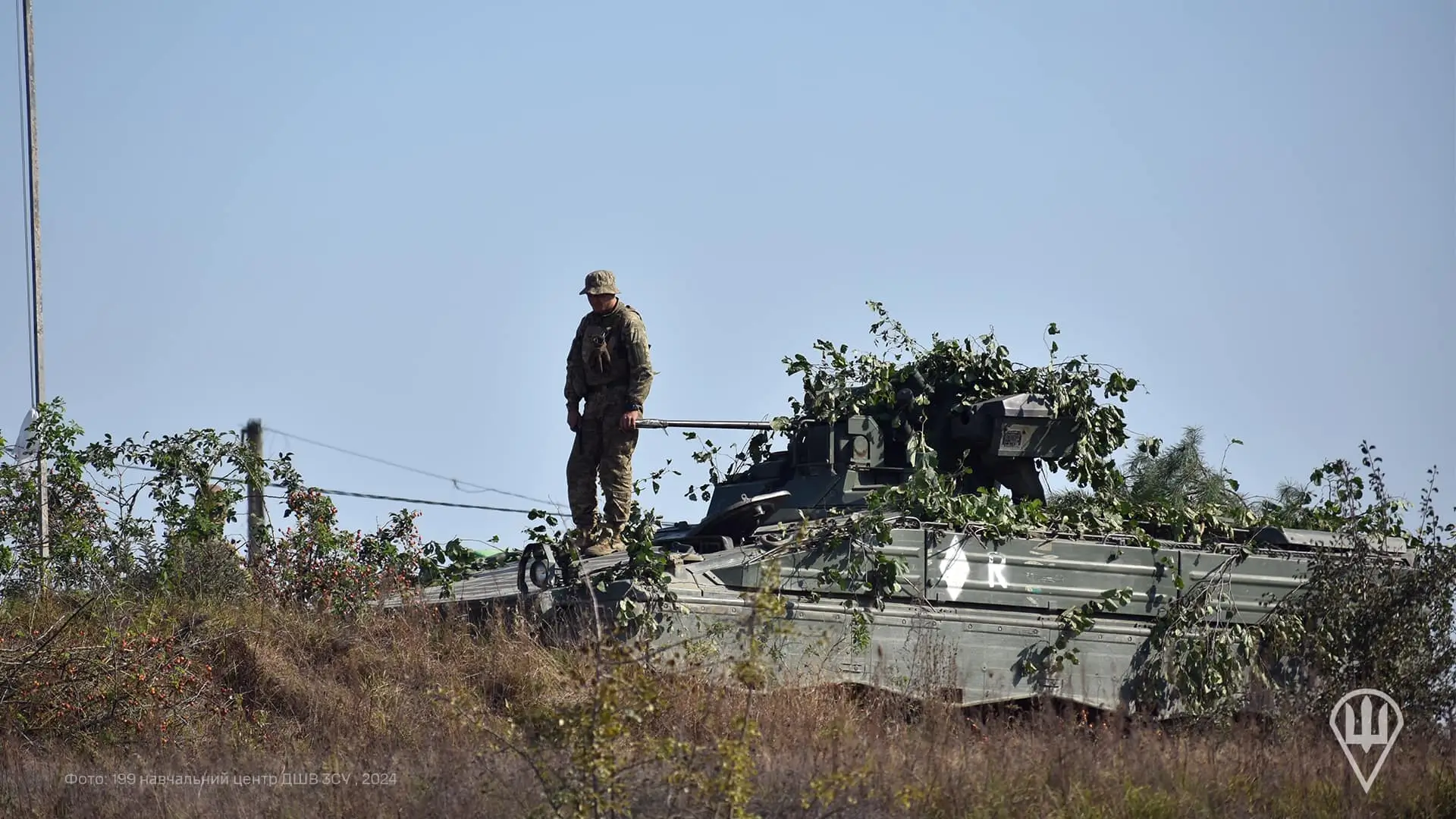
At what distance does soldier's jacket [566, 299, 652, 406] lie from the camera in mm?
12367

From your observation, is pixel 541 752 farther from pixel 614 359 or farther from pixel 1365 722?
pixel 1365 722

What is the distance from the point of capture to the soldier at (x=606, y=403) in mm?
12320

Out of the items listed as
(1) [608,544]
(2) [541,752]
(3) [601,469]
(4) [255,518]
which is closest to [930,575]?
(1) [608,544]

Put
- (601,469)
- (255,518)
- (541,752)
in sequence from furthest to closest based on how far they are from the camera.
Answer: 1. (255,518)
2. (601,469)
3. (541,752)

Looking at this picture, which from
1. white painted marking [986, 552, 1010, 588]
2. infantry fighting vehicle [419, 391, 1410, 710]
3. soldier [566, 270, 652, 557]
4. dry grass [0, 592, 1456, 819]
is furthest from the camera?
soldier [566, 270, 652, 557]

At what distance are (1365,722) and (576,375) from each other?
233 inches

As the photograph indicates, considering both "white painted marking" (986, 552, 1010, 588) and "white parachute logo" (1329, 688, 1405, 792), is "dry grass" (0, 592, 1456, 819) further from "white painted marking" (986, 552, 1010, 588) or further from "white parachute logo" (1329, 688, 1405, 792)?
"white painted marking" (986, 552, 1010, 588)

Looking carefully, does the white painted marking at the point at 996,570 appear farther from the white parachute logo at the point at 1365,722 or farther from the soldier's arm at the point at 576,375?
the soldier's arm at the point at 576,375

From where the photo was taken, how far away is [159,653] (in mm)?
11078

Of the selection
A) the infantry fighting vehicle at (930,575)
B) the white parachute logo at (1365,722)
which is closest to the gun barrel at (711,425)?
the infantry fighting vehicle at (930,575)

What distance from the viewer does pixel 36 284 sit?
14.8 meters

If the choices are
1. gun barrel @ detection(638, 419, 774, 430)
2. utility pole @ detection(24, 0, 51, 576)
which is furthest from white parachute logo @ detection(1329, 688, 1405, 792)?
utility pole @ detection(24, 0, 51, 576)

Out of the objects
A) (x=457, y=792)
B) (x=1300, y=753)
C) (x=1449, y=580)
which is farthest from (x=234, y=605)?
(x=1449, y=580)

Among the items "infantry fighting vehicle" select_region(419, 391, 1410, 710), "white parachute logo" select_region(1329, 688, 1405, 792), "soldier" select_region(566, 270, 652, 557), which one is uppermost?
"soldier" select_region(566, 270, 652, 557)
